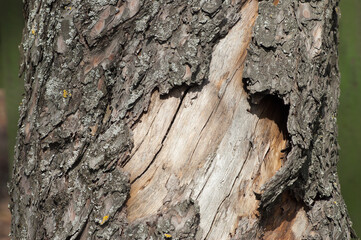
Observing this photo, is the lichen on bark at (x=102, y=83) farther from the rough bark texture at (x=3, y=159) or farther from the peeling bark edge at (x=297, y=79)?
the rough bark texture at (x=3, y=159)

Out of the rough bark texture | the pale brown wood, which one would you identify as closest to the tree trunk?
the pale brown wood

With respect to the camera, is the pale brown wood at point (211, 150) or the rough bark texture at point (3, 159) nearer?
the pale brown wood at point (211, 150)

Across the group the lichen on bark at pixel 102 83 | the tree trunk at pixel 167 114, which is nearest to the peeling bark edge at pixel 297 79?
the tree trunk at pixel 167 114

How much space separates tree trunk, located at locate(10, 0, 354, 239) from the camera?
136 cm

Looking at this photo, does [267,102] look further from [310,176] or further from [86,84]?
[86,84]

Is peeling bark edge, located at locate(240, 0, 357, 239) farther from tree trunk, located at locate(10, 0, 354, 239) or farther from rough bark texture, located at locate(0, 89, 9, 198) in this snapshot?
rough bark texture, located at locate(0, 89, 9, 198)

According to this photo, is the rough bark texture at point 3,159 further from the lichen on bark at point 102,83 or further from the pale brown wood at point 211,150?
the pale brown wood at point 211,150

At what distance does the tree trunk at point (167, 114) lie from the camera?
1.36m

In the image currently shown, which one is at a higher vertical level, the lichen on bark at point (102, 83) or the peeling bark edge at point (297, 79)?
the lichen on bark at point (102, 83)

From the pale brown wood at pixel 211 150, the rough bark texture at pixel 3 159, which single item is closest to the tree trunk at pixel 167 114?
the pale brown wood at pixel 211 150

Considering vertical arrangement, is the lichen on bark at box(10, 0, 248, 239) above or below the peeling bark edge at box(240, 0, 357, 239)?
above

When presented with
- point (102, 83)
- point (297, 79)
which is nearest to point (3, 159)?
point (102, 83)

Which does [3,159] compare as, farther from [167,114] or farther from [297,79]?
[297,79]

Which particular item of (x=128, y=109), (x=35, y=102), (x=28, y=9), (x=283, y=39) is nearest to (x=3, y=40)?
(x=28, y=9)
